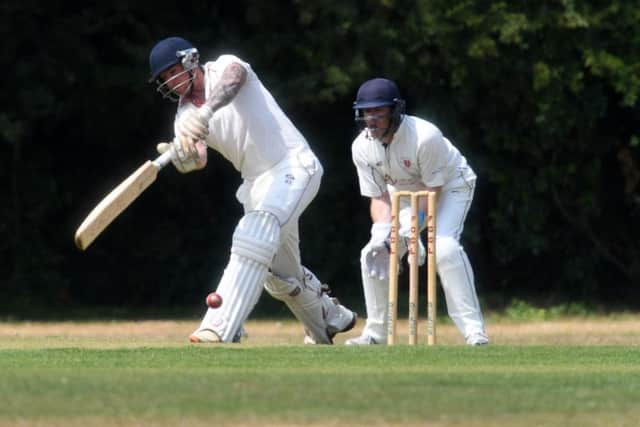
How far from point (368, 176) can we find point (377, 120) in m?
0.39

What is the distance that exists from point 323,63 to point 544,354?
8.92 m

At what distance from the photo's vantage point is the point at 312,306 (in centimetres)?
957

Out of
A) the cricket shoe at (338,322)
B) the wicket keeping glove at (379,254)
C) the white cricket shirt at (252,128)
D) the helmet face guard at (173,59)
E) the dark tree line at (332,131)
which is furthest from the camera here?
the dark tree line at (332,131)

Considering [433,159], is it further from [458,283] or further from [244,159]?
[244,159]

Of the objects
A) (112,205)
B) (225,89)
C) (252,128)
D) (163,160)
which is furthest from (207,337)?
(225,89)

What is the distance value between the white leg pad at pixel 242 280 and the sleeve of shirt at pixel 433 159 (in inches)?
39.4

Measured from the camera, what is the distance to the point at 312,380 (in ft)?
21.7

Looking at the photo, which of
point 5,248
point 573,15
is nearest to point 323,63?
point 573,15

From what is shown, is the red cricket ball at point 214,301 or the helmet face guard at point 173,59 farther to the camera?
the helmet face guard at point 173,59

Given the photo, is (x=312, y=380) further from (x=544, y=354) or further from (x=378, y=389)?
(x=544, y=354)

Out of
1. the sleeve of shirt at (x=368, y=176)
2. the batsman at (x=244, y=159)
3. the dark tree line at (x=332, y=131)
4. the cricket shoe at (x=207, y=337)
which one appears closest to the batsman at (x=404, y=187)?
the sleeve of shirt at (x=368, y=176)

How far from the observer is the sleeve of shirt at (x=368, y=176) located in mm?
9469

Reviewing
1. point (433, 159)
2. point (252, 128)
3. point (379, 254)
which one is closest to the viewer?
point (252, 128)

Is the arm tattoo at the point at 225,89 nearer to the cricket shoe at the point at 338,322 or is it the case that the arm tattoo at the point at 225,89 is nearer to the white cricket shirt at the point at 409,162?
the white cricket shirt at the point at 409,162
